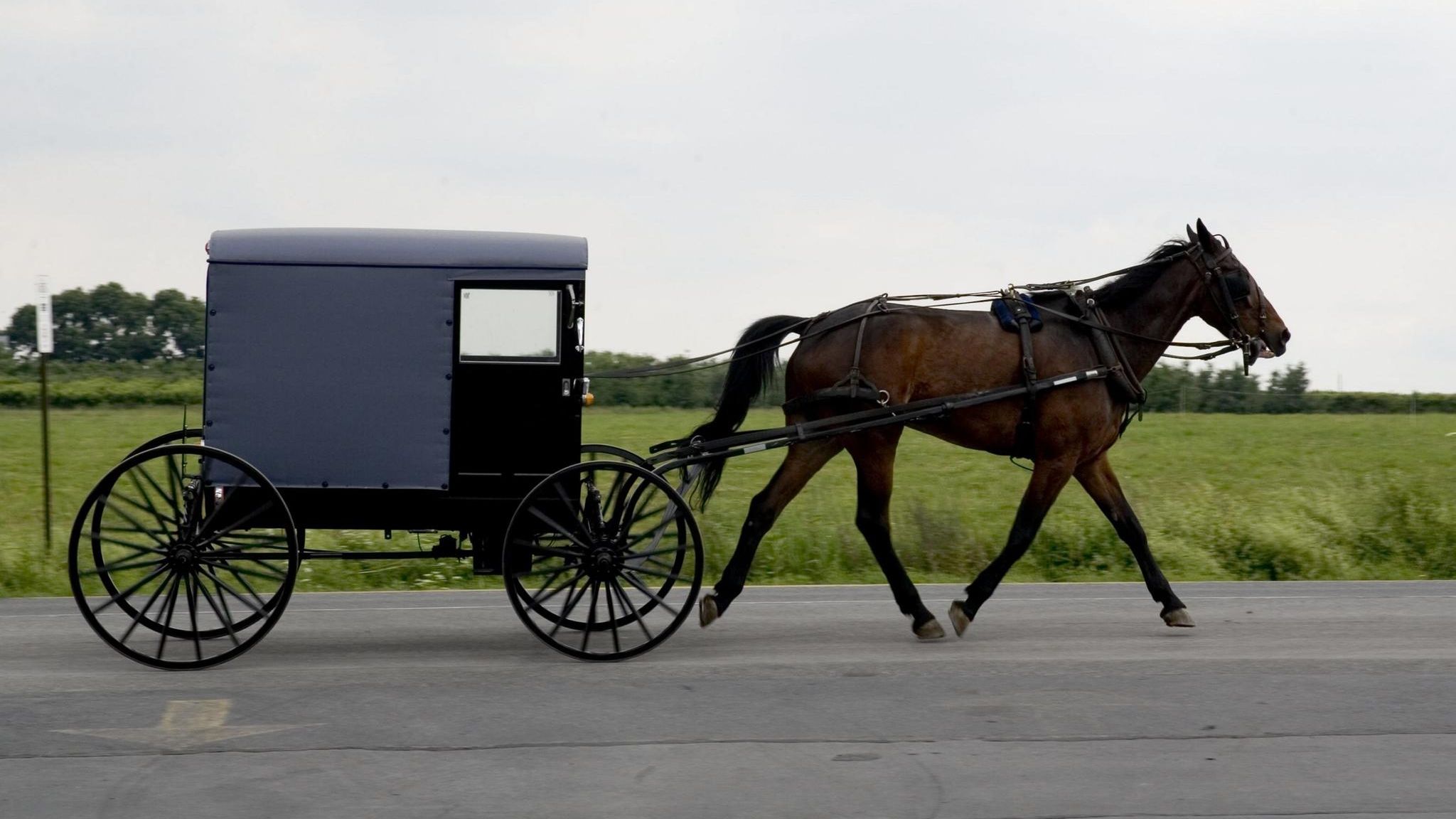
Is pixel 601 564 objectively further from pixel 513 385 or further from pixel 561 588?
pixel 513 385

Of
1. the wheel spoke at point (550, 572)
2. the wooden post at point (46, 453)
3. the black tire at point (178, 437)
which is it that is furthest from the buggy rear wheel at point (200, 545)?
the wooden post at point (46, 453)

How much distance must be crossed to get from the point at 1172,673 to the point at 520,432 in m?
3.50

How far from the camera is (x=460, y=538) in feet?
25.8

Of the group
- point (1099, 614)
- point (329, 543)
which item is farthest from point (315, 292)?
point (329, 543)

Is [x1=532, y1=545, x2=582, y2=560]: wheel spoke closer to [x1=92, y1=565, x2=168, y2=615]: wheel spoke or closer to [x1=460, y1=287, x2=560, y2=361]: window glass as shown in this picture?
[x1=460, y1=287, x2=560, y2=361]: window glass

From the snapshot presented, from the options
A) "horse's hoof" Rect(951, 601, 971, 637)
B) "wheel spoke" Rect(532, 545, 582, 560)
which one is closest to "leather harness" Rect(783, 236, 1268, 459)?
"horse's hoof" Rect(951, 601, 971, 637)

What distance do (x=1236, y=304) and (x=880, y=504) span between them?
256 centimetres

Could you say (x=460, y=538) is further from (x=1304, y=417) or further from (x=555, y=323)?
(x=1304, y=417)

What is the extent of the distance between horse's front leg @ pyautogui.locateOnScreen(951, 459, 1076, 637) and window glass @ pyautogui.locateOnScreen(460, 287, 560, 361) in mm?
2717

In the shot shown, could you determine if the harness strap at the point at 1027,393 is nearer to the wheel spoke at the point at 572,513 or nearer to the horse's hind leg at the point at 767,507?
the horse's hind leg at the point at 767,507

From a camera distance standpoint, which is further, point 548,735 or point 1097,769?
point 548,735

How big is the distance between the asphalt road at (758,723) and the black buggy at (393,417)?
1.79 feet

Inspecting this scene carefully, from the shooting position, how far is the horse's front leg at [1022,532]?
8.33m

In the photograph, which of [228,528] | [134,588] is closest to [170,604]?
[134,588]
